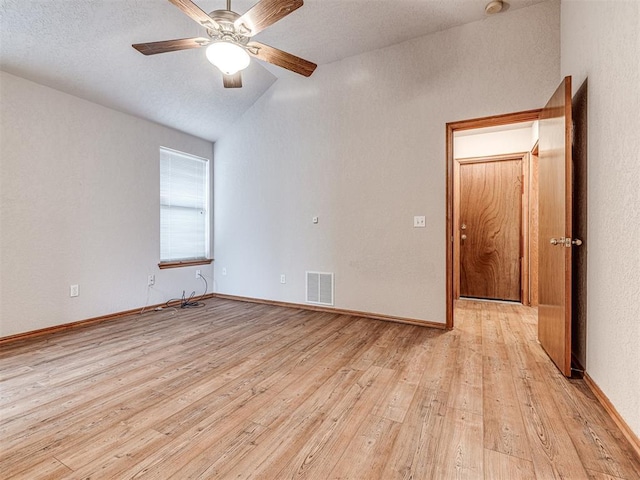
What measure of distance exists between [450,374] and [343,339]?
991 mm

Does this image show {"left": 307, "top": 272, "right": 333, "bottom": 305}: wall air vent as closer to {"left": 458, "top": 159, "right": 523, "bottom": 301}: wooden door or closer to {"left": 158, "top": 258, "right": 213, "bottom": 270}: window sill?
{"left": 158, "top": 258, "right": 213, "bottom": 270}: window sill

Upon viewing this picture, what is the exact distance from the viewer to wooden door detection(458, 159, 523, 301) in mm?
4398

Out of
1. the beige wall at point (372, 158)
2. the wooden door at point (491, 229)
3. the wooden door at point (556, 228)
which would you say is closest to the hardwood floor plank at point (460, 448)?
the wooden door at point (556, 228)

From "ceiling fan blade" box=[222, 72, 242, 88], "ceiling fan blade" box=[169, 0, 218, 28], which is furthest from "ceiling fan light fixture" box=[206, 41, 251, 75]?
"ceiling fan blade" box=[222, 72, 242, 88]

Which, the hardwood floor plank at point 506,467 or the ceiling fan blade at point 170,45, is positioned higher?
the ceiling fan blade at point 170,45

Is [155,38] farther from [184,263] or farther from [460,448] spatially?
[460,448]

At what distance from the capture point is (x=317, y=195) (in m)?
3.91

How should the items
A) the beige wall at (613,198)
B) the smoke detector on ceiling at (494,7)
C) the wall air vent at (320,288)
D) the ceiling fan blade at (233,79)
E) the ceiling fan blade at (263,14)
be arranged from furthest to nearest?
the wall air vent at (320,288), the smoke detector on ceiling at (494,7), the ceiling fan blade at (233,79), the ceiling fan blade at (263,14), the beige wall at (613,198)

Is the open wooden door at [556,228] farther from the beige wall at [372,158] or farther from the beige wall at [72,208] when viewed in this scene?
the beige wall at [72,208]

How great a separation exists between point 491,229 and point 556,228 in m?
2.42

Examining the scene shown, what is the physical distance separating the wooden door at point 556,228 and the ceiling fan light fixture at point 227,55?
7.05ft

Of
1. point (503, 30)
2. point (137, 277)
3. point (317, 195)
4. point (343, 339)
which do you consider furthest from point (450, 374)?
point (137, 277)

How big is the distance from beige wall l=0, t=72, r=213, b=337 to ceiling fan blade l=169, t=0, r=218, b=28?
2.17 m

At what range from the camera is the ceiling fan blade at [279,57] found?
2139mm
